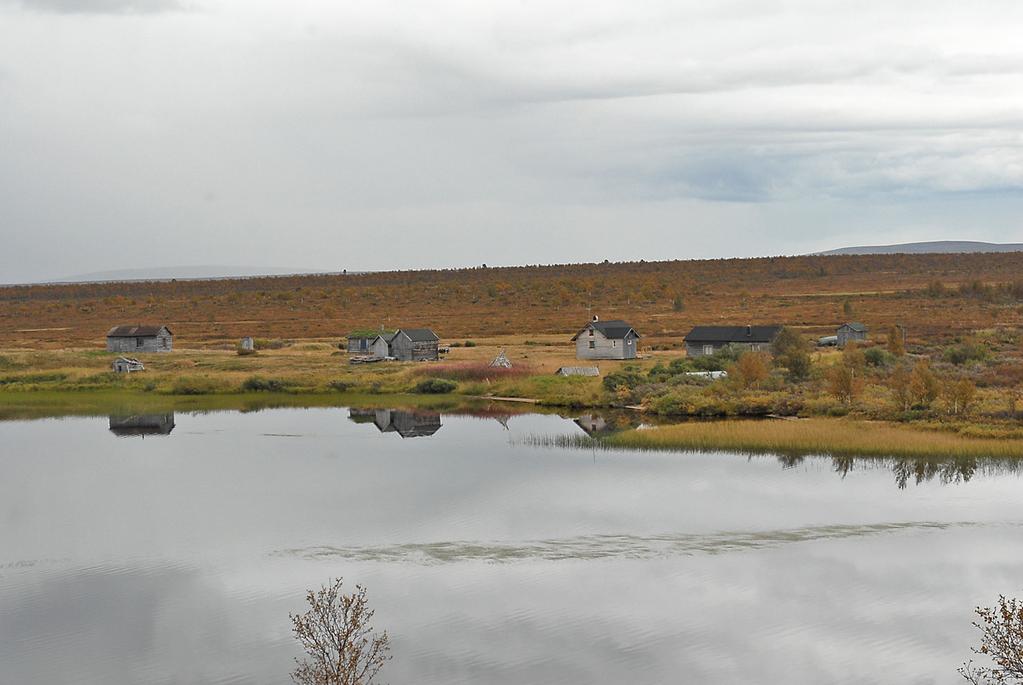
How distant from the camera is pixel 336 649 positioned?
59.7 feet

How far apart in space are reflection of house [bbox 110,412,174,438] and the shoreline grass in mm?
15288

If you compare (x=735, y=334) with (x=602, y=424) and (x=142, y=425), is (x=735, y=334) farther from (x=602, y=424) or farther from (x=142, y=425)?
(x=142, y=425)

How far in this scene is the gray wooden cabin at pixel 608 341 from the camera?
61.9 meters

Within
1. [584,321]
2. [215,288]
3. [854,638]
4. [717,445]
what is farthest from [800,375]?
[215,288]

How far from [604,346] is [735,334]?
7.49 metres

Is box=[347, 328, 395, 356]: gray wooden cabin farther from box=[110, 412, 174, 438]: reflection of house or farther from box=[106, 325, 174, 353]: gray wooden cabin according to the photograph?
box=[110, 412, 174, 438]: reflection of house

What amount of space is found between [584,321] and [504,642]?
71.9 m

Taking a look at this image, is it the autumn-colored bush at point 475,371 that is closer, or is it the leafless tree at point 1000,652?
the leafless tree at point 1000,652

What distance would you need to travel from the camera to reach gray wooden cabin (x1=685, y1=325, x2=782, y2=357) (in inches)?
2259

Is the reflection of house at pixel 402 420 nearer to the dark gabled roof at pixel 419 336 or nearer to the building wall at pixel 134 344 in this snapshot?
the dark gabled roof at pixel 419 336

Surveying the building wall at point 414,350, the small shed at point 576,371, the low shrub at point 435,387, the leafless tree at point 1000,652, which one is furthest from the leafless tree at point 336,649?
the building wall at point 414,350

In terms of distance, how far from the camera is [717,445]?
3575 centimetres

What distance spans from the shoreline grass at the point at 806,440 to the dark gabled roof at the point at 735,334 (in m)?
18.9

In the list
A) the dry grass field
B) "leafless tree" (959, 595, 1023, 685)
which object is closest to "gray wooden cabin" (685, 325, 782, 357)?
the dry grass field
